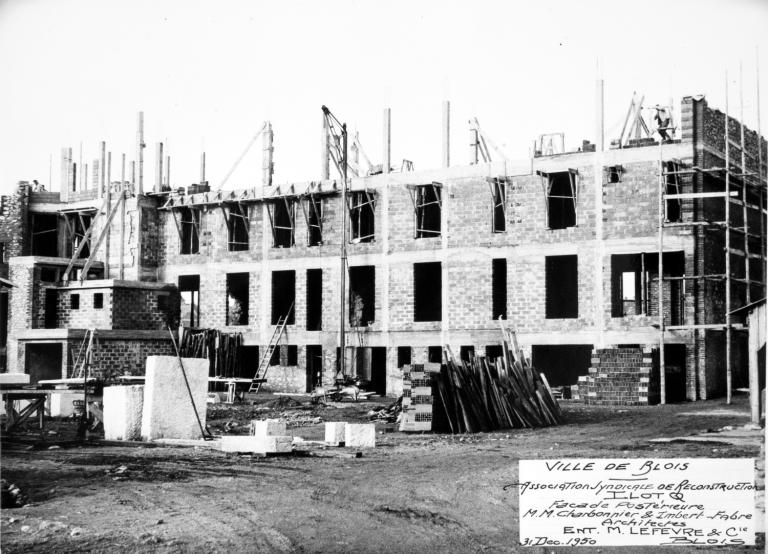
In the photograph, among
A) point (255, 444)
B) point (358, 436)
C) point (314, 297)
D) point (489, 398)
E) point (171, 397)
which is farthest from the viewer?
point (314, 297)

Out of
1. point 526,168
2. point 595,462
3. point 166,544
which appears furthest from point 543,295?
point 166,544

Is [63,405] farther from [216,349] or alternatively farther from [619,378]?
[619,378]

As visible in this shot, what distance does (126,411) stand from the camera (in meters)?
14.0

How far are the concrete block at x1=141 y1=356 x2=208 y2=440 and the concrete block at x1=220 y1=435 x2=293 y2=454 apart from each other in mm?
993

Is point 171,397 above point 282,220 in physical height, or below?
below

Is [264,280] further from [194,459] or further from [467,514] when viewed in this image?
[467,514]

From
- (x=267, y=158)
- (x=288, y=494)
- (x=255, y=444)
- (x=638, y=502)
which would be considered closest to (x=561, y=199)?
(x=267, y=158)

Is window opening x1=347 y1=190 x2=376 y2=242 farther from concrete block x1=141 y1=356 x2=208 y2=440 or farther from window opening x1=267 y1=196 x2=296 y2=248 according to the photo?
concrete block x1=141 y1=356 x2=208 y2=440

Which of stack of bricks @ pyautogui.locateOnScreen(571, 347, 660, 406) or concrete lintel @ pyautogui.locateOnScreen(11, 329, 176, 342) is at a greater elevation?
concrete lintel @ pyautogui.locateOnScreen(11, 329, 176, 342)

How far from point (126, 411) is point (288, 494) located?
14.1ft

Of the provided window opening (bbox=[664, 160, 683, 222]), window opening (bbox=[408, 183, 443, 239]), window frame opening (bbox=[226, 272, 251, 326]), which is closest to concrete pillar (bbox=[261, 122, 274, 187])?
window frame opening (bbox=[226, 272, 251, 326])

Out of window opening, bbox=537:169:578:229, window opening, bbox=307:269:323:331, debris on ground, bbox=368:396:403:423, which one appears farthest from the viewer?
window opening, bbox=307:269:323:331

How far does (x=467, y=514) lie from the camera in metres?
10.4

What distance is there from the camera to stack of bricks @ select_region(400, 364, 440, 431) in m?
17.0
